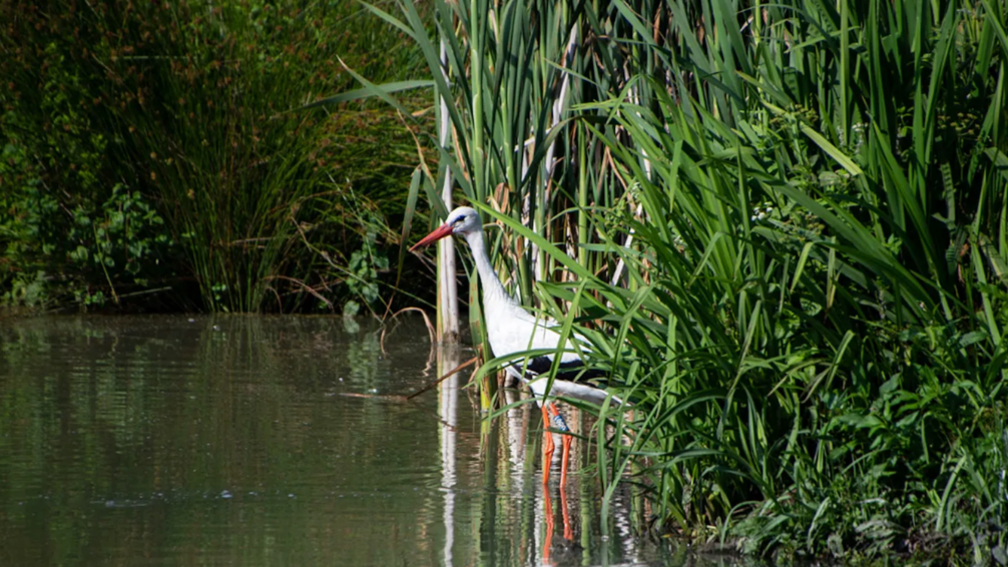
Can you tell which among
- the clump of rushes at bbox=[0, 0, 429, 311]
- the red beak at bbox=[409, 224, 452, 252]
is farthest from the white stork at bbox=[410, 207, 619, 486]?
the clump of rushes at bbox=[0, 0, 429, 311]

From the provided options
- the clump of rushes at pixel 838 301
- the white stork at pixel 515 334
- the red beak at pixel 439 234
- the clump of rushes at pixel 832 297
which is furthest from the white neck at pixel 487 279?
the clump of rushes at pixel 838 301

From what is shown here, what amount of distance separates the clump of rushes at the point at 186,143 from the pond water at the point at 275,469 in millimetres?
2024

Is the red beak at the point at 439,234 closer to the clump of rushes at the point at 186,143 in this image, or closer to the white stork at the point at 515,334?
the white stork at the point at 515,334

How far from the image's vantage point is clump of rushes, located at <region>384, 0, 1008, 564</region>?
3.78 meters

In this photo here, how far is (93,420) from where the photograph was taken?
6.40 m

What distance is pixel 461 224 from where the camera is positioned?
6.27 meters

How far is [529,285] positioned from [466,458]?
2.75 ft

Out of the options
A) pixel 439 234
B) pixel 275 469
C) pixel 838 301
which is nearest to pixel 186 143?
pixel 439 234

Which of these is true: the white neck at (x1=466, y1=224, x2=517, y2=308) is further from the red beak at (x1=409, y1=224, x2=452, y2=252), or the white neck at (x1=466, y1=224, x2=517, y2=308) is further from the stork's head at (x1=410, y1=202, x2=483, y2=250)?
the red beak at (x1=409, y1=224, x2=452, y2=252)

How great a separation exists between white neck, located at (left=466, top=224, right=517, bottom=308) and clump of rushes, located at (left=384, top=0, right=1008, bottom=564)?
1597mm

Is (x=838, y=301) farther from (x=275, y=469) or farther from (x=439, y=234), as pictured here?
(x=439, y=234)

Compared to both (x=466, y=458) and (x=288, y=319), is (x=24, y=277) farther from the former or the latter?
(x=466, y=458)

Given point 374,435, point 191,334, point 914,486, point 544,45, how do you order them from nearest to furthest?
1. point 914,486
2. point 544,45
3. point 374,435
4. point 191,334

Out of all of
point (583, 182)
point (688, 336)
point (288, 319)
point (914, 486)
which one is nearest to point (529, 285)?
point (583, 182)
